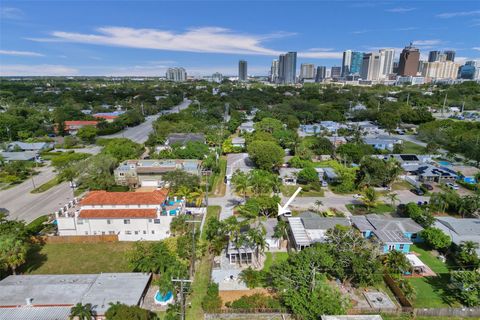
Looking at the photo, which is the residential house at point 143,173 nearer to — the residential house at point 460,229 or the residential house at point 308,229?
the residential house at point 308,229

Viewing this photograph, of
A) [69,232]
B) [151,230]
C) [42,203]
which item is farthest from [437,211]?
[42,203]

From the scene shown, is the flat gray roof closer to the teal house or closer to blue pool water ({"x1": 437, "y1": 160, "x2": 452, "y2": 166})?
the teal house

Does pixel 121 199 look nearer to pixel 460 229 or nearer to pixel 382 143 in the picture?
pixel 460 229

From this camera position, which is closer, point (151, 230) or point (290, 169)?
point (151, 230)

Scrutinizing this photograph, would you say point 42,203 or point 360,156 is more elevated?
point 360,156

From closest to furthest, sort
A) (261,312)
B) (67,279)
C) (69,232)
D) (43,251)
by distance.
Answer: (261,312) → (67,279) → (43,251) → (69,232)

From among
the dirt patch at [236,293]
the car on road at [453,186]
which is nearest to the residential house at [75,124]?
the dirt patch at [236,293]

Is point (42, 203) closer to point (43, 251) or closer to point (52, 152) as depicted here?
point (43, 251)

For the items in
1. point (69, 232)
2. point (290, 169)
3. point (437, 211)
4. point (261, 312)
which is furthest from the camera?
point (290, 169)
